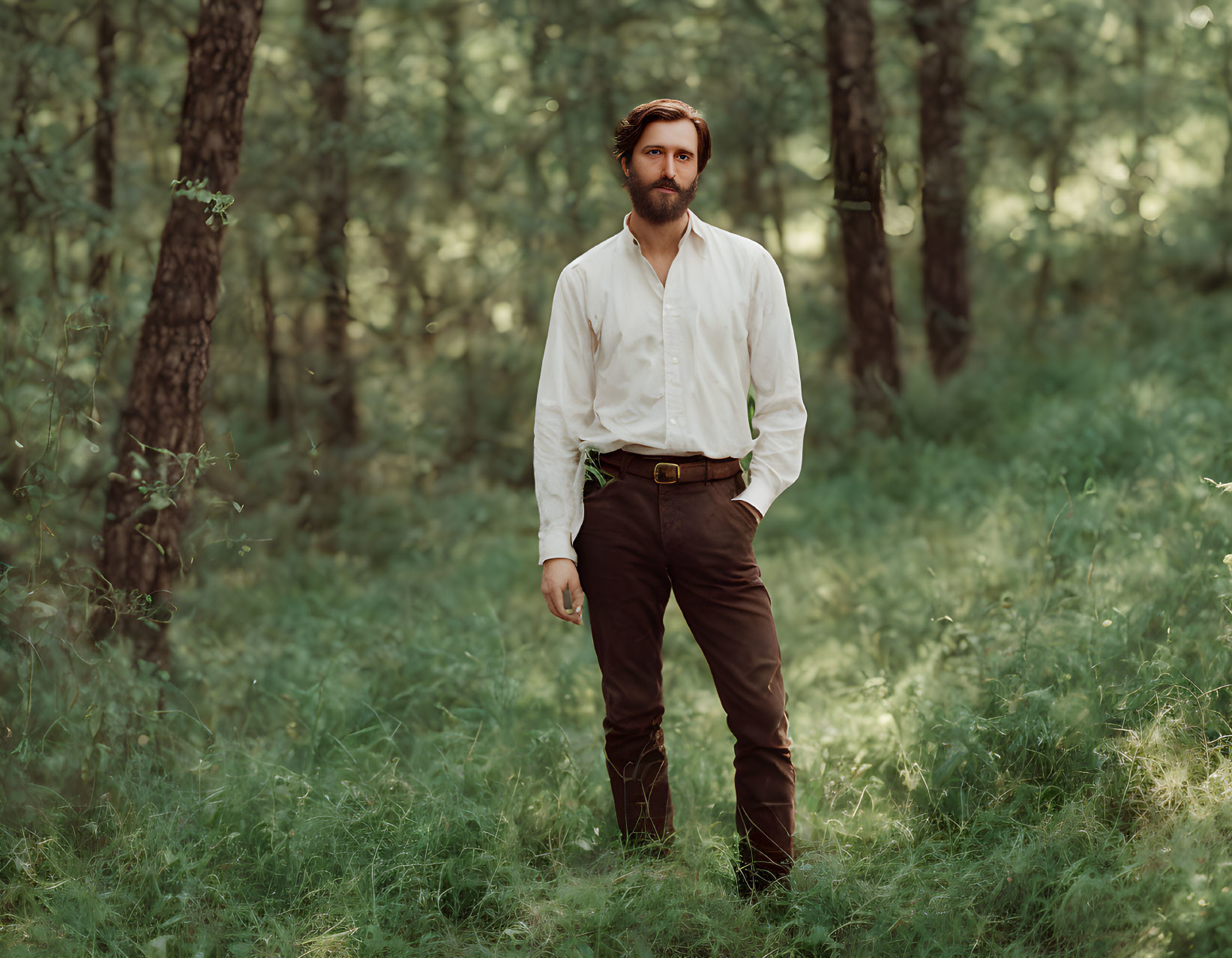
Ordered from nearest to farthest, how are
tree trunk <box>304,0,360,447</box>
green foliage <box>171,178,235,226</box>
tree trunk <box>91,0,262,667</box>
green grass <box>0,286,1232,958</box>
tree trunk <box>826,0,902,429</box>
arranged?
green grass <box>0,286,1232,958</box> → green foliage <box>171,178,235,226</box> → tree trunk <box>91,0,262,667</box> → tree trunk <box>826,0,902,429</box> → tree trunk <box>304,0,360,447</box>

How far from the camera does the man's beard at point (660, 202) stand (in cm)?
322

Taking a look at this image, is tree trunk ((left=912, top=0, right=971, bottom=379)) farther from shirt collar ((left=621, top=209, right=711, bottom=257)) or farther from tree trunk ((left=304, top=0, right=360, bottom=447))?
shirt collar ((left=621, top=209, right=711, bottom=257))

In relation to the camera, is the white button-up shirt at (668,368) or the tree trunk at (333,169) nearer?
the white button-up shirt at (668,368)

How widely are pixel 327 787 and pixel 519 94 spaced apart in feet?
32.0

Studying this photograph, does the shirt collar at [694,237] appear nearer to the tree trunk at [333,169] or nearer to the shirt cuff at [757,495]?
the shirt cuff at [757,495]

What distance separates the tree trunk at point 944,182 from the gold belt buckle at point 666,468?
27.5 feet

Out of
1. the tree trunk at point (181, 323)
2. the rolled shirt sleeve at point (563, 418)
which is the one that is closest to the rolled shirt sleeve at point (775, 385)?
the rolled shirt sleeve at point (563, 418)

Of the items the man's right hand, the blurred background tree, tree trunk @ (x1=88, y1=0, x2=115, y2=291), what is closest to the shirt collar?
the man's right hand

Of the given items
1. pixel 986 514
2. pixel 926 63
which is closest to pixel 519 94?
pixel 926 63

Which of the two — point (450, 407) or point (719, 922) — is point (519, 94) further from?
point (719, 922)

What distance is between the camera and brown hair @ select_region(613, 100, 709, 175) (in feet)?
10.5

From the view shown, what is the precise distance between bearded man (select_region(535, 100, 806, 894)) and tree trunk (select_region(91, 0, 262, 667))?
233 centimetres

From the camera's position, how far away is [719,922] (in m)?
3.16

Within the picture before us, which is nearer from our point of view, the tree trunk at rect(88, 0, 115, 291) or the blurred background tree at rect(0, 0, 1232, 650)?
the blurred background tree at rect(0, 0, 1232, 650)
